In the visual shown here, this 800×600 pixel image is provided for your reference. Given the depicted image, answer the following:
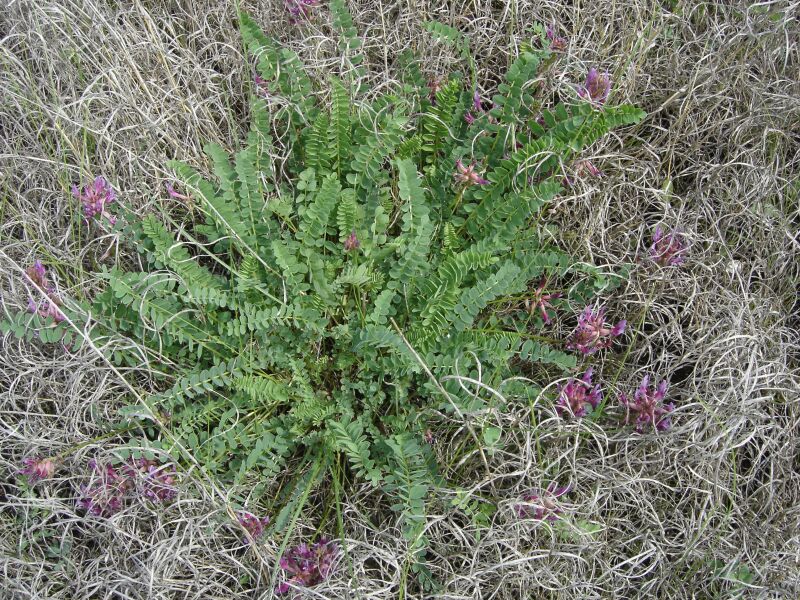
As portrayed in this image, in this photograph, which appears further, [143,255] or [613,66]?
[613,66]

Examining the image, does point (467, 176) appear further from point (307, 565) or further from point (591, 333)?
point (307, 565)

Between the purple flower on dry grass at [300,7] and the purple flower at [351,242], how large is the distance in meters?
0.99

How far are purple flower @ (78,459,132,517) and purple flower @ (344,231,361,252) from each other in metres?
0.97

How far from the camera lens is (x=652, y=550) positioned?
205 centimetres

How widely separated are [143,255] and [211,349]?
0.52 meters

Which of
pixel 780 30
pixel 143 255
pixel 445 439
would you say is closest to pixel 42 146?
pixel 143 255

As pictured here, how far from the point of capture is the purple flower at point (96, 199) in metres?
2.33

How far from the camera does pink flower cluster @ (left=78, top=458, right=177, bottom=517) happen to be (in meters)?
2.08

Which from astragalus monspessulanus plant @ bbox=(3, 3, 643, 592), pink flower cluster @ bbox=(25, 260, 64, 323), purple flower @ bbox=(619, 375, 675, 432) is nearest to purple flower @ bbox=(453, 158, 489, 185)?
astragalus monspessulanus plant @ bbox=(3, 3, 643, 592)

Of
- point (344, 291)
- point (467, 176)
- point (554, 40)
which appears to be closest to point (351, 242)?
point (344, 291)

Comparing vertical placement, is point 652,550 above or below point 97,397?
below

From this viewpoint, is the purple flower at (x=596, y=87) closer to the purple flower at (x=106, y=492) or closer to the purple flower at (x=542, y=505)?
the purple flower at (x=542, y=505)

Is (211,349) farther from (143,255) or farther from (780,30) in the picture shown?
(780,30)

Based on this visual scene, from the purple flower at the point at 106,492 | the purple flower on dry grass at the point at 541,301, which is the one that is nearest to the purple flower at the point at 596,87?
the purple flower on dry grass at the point at 541,301
